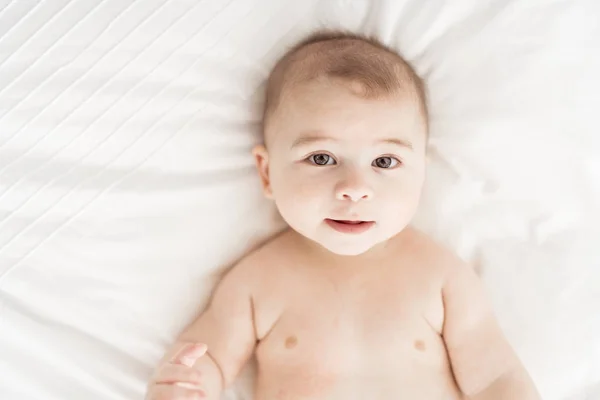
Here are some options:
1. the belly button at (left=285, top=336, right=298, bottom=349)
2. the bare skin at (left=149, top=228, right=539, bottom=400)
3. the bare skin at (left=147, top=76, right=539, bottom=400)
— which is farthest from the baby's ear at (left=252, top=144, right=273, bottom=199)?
the belly button at (left=285, top=336, right=298, bottom=349)

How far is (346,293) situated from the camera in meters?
1.26

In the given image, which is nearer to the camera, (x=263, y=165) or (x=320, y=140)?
(x=320, y=140)

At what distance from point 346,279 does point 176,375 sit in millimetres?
339

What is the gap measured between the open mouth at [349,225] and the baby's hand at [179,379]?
280mm

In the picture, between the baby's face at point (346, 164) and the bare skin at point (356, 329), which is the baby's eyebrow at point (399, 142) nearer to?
the baby's face at point (346, 164)

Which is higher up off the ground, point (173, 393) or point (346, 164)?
point (346, 164)

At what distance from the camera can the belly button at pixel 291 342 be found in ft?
4.05

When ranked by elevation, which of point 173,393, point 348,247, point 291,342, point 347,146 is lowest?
point 173,393

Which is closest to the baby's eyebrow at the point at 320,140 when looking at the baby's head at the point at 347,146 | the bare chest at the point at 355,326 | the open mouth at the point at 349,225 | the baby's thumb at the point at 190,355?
the baby's head at the point at 347,146

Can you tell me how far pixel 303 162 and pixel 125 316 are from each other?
A: 423 millimetres

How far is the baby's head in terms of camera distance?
3.74 ft

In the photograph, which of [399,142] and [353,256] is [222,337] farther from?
[399,142]

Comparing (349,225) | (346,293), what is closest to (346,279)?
(346,293)

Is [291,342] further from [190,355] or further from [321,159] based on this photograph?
[321,159]
